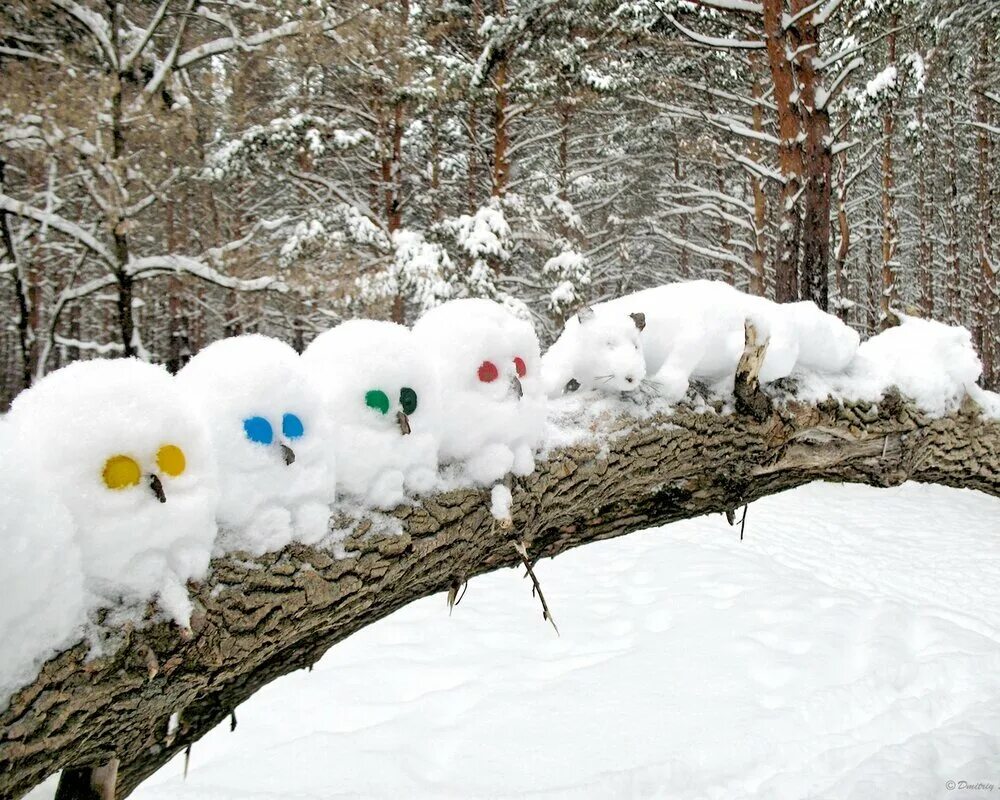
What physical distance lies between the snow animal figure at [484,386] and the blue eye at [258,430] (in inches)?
14.0

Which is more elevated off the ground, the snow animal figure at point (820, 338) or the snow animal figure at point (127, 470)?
the snow animal figure at point (820, 338)

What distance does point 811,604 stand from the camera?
492cm

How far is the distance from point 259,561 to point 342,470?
0.20 m

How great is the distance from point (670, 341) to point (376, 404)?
911 mm

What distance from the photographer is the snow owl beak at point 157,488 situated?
0.78 metres

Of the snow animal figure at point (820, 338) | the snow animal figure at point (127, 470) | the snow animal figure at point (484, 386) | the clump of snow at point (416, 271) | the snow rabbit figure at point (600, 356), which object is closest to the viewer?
the snow animal figure at point (127, 470)

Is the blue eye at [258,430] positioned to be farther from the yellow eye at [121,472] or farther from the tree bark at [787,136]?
the tree bark at [787,136]

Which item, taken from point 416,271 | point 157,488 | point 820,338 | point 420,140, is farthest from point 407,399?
point 420,140

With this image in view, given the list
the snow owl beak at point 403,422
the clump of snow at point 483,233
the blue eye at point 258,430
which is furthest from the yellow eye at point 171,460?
the clump of snow at point 483,233

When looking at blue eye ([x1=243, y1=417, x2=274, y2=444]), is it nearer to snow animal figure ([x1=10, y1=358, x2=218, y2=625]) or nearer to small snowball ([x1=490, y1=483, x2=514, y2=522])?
snow animal figure ([x1=10, y1=358, x2=218, y2=625])

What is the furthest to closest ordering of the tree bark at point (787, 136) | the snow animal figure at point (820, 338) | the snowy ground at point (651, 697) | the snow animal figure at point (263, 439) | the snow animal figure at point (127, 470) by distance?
the tree bark at point (787, 136)
the snowy ground at point (651, 697)
the snow animal figure at point (820, 338)
the snow animal figure at point (263, 439)
the snow animal figure at point (127, 470)

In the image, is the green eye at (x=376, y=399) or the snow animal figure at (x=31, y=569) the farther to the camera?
the green eye at (x=376, y=399)

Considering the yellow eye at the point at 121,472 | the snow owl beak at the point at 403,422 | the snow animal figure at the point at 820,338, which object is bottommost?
the yellow eye at the point at 121,472

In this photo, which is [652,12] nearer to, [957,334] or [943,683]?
[957,334]
